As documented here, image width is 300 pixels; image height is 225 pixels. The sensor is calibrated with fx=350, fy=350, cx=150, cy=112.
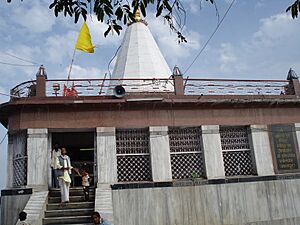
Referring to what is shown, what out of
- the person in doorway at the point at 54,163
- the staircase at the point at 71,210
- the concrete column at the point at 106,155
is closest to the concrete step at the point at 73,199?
the staircase at the point at 71,210

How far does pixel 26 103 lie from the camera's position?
36.4 ft

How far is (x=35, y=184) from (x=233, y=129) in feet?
22.6

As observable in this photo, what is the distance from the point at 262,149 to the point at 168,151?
132 inches

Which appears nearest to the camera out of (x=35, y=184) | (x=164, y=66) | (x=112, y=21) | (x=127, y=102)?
(x=112, y=21)

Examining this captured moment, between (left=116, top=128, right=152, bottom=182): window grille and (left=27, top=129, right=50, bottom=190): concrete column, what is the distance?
90.5 inches

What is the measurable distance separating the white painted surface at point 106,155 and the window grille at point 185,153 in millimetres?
1968

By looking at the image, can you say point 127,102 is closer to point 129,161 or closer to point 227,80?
point 129,161

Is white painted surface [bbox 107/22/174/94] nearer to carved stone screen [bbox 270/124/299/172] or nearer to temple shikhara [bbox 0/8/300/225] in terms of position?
temple shikhara [bbox 0/8/300/225]

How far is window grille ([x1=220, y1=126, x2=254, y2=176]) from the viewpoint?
12.1m

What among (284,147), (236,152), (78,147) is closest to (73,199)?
(236,152)

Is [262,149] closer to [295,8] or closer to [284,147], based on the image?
[284,147]

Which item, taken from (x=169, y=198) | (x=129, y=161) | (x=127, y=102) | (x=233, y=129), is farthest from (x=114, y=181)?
(x=233, y=129)

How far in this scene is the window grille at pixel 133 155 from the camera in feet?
37.6

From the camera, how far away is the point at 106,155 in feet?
36.7
